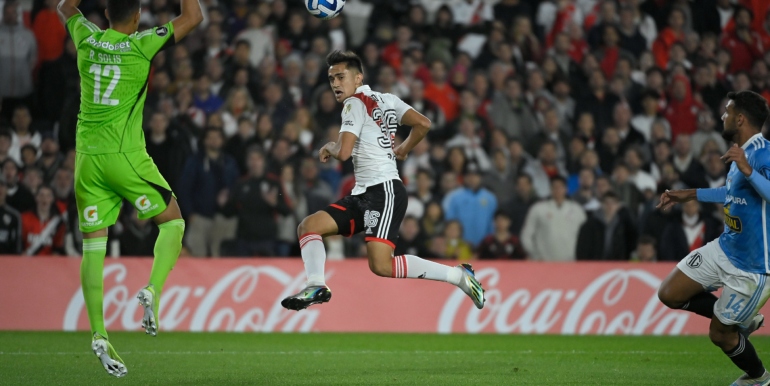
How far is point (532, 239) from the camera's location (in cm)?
1412

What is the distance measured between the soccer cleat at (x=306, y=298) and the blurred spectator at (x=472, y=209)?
6.32 meters

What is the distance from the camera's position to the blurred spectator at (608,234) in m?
14.1

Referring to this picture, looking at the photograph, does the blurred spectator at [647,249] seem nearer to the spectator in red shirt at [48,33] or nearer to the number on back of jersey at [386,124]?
the number on back of jersey at [386,124]

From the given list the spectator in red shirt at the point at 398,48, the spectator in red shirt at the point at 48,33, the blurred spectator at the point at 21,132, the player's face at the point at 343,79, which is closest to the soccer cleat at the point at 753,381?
the player's face at the point at 343,79

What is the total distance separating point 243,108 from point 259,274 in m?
2.64

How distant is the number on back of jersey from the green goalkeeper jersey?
1910mm

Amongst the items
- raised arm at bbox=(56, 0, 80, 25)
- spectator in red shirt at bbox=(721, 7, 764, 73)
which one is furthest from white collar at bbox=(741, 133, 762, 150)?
spectator in red shirt at bbox=(721, 7, 764, 73)

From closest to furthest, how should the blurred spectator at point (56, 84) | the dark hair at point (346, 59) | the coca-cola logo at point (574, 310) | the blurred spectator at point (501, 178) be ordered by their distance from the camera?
the dark hair at point (346, 59)
the coca-cola logo at point (574, 310)
the blurred spectator at point (56, 84)
the blurred spectator at point (501, 178)

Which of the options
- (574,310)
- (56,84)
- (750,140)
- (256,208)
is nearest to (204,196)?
(256,208)

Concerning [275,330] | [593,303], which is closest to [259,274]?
[275,330]

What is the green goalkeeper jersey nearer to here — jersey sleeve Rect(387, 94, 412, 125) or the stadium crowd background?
jersey sleeve Rect(387, 94, 412, 125)

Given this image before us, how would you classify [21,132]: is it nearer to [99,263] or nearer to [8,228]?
[8,228]

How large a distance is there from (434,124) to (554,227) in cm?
246

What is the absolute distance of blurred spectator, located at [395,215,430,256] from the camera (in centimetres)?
1351
